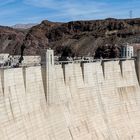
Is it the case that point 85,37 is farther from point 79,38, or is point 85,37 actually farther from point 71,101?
point 71,101

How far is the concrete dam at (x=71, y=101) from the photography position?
55.8ft

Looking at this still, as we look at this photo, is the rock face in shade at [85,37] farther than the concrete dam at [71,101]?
Yes

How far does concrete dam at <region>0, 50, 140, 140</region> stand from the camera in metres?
17.0

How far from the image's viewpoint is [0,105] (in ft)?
53.1

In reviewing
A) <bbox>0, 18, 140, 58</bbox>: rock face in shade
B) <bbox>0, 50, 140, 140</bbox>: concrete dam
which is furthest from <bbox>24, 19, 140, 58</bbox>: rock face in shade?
<bbox>0, 50, 140, 140</bbox>: concrete dam

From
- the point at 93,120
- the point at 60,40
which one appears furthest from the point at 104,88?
the point at 60,40

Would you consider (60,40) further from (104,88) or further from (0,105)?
(0,105)

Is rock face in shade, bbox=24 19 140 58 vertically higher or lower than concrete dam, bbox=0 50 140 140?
higher

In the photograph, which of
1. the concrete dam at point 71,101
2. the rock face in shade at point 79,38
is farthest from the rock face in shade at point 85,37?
the concrete dam at point 71,101

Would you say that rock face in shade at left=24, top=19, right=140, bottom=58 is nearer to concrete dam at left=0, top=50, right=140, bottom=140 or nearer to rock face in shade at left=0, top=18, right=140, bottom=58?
rock face in shade at left=0, top=18, right=140, bottom=58

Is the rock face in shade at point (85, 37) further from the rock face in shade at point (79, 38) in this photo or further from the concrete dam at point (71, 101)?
the concrete dam at point (71, 101)

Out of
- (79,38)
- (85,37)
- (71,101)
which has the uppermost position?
(85,37)

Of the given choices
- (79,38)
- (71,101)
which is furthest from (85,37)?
(71,101)

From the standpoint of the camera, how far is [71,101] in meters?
21.0
